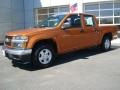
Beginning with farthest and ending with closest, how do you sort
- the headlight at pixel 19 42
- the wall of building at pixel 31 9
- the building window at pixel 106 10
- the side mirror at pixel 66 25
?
the wall of building at pixel 31 9 < the building window at pixel 106 10 < the side mirror at pixel 66 25 < the headlight at pixel 19 42

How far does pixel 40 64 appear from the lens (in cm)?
829

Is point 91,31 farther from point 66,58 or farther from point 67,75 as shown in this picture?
point 67,75

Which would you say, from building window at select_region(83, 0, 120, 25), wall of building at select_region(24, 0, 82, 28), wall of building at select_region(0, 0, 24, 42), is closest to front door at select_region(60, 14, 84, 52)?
building window at select_region(83, 0, 120, 25)

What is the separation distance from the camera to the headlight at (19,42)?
25.9ft

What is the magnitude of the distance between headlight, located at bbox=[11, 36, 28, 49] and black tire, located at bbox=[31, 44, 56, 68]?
1.54 feet

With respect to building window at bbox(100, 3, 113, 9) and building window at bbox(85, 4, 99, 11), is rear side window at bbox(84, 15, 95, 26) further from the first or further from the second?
building window at bbox(85, 4, 99, 11)

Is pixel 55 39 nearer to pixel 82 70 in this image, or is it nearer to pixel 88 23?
pixel 82 70

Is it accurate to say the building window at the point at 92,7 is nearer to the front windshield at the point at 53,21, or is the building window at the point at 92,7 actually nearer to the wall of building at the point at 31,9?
the wall of building at the point at 31,9

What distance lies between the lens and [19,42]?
8008 mm

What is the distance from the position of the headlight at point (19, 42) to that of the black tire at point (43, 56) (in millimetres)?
470

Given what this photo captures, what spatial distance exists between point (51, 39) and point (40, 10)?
15000mm

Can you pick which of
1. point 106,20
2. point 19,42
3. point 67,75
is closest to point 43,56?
point 19,42

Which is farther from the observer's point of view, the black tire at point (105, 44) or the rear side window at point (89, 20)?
the black tire at point (105, 44)

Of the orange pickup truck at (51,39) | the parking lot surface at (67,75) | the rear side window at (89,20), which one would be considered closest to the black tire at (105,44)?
the orange pickup truck at (51,39)
